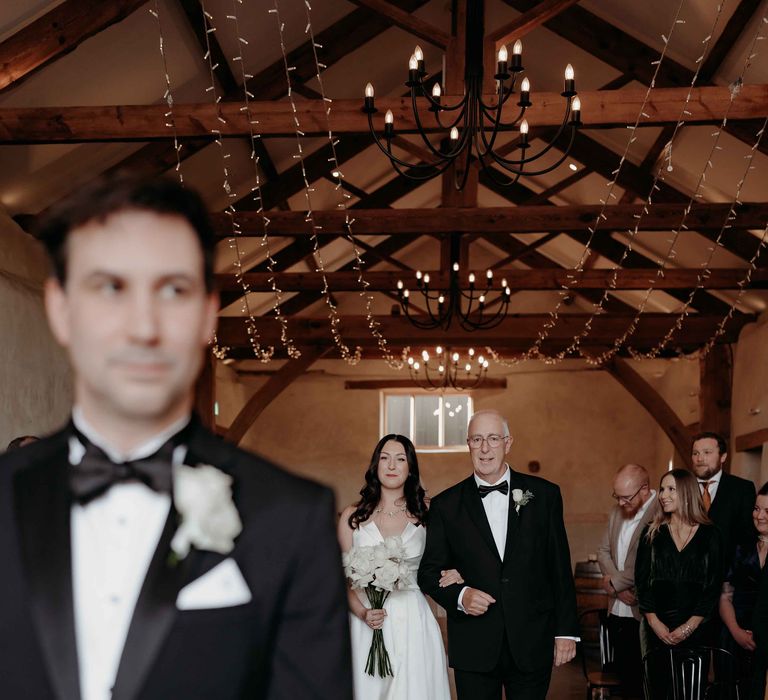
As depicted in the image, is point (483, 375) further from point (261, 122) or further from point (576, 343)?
point (261, 122)

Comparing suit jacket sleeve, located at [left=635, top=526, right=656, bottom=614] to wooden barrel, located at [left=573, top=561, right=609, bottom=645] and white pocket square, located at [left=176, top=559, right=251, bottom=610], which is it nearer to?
wooden barrel, located at [left=573, top=561, right=609, bottom=645]

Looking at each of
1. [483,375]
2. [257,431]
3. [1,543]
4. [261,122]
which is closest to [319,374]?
[257,431]

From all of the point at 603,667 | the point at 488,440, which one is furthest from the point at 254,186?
the point at 488,440

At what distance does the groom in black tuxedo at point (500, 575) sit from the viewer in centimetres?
405

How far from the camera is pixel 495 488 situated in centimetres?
427

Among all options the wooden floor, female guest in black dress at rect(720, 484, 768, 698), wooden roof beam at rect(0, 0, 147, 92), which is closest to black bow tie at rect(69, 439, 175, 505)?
female guest in black dress at rect(720, 484, 768, 698)

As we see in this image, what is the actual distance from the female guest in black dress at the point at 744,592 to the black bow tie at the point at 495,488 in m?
1.80

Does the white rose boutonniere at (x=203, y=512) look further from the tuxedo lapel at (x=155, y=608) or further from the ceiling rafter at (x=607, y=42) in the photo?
the ceiling rafter at (x=607, y=42)

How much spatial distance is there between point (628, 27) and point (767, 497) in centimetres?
487

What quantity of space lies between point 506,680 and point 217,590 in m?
3.31

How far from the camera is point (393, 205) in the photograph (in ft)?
44.4

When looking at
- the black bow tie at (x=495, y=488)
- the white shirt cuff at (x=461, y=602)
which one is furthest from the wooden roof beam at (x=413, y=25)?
the white shirt cuff at (x=461, y=602)

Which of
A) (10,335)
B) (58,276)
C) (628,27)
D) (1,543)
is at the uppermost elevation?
(628,27)

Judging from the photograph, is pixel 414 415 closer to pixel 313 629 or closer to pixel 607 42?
pixel 607 42
